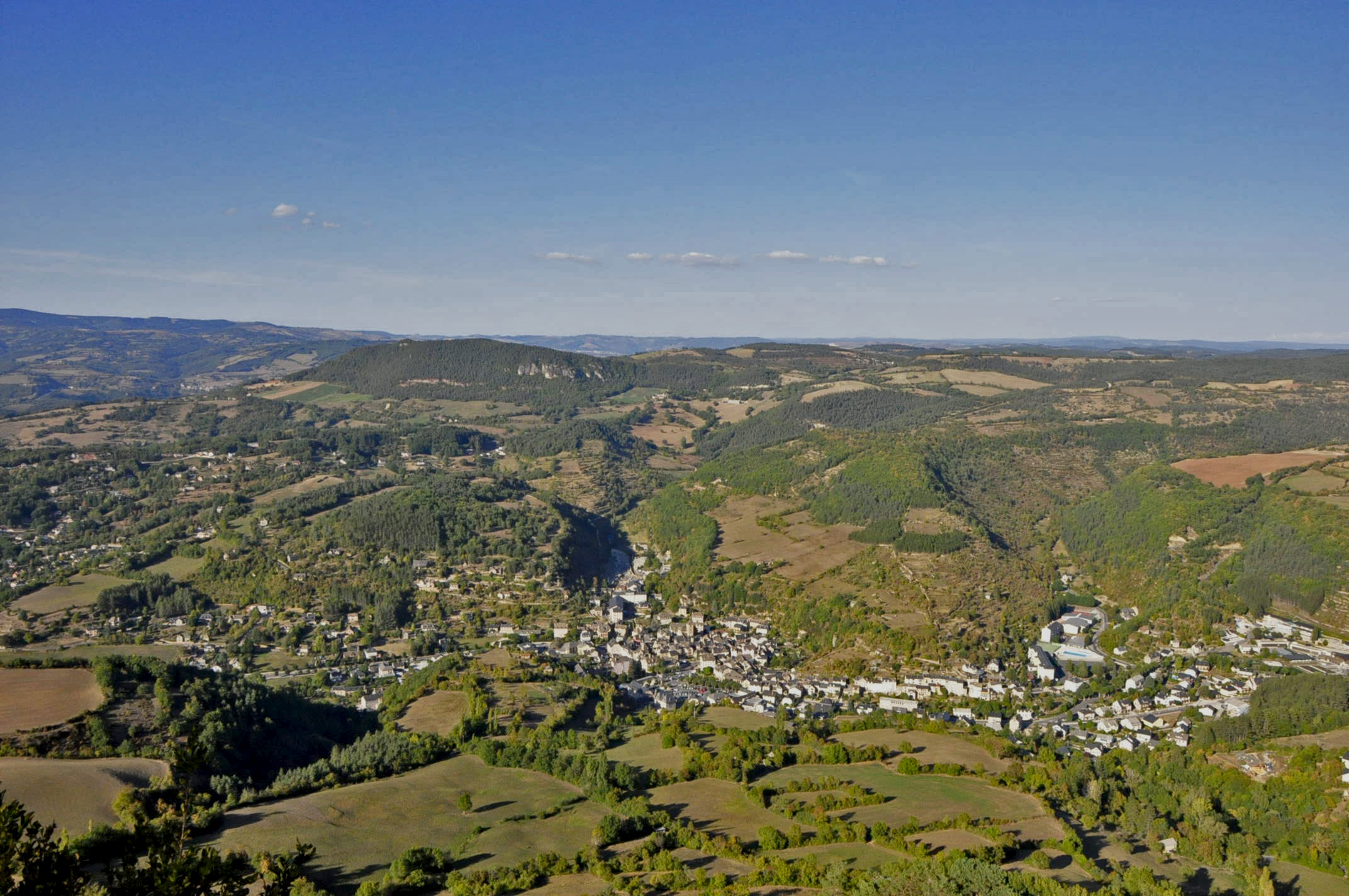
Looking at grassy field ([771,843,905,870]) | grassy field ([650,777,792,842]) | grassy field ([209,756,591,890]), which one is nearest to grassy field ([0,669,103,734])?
grassy field ([209,756,591,890])

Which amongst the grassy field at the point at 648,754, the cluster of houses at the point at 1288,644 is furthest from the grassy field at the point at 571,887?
Result: the cluster of houses at the point at 1288,644

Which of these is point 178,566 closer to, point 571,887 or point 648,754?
point 648,754

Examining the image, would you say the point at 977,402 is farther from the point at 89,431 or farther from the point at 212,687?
the point at 89,431

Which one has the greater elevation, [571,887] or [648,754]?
[571,887]

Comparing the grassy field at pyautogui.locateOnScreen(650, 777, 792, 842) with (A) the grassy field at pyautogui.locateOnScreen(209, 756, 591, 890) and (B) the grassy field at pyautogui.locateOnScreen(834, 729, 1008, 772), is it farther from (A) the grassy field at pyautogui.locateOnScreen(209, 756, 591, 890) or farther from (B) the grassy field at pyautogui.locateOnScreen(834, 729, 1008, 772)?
(B) the grassy field at pyautogui.locateOnScreen(834, 729, 1008, 772)

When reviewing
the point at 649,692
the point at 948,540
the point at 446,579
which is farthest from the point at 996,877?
the point at 446,579

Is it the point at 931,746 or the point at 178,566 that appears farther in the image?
the point at 178,566

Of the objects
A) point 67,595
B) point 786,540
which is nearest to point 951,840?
point 786,540
